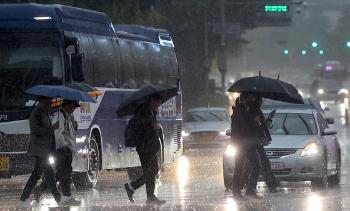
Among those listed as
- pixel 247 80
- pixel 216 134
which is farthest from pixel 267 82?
pixel 216 134

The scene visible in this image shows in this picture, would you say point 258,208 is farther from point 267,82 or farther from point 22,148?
point 22,148

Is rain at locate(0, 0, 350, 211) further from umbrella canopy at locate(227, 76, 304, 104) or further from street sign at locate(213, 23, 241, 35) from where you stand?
street sign at locate(213, 23, 241, 35)

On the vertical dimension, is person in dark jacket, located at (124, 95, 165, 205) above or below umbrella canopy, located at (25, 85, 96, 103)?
below

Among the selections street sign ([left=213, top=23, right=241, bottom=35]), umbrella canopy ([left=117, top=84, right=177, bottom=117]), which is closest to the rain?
umbrella canopy ([left=117, top=84, right=177, bottom=117])

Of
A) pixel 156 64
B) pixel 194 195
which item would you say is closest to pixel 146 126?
pixel 194 195

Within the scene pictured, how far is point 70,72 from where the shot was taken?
21.9 metres

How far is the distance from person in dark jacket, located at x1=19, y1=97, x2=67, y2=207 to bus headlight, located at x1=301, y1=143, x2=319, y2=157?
5617mm

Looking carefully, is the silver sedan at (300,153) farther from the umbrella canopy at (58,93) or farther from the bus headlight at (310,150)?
the umbrella canopy at (58,93)

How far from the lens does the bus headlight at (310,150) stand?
22.8 metres

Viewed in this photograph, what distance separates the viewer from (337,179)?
24.2 metres

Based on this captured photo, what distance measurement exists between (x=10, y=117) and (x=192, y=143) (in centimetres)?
1879

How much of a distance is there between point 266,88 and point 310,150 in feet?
9.50

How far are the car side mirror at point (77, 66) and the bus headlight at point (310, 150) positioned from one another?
418 cm

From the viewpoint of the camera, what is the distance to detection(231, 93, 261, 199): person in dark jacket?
1939cm
